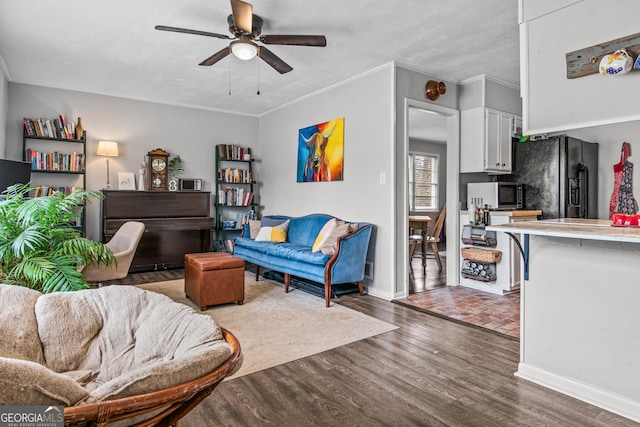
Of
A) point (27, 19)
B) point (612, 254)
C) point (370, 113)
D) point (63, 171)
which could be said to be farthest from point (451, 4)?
point (63, 171)

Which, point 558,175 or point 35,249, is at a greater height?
point 558,175

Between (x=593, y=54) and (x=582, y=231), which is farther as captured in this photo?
(x=593, y=54)

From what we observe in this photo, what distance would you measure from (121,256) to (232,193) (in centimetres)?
276

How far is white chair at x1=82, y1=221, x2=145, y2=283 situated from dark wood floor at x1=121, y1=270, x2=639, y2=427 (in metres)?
1.93

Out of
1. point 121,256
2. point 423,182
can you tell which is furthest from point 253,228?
point 423,182

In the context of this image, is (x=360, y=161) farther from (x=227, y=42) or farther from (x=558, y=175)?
(x=558, y=175)

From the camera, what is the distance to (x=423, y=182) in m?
9.15

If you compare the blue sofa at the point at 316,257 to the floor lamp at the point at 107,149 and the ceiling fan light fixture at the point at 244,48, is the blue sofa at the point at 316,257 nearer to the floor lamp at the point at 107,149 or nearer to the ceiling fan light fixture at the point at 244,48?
the ceiling fan light fixture at the point at 244,48

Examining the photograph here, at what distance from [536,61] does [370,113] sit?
2.19 meters

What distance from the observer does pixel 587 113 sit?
212cm

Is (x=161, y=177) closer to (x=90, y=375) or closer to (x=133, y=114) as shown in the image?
(x=133, y=114)

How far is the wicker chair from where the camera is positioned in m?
0.79

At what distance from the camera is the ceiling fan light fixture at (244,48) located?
9.67 feet

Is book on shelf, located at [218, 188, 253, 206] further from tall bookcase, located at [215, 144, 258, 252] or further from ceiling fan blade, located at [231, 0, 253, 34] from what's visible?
ceiling fan blade, located at [231, 0, 253, 34]
